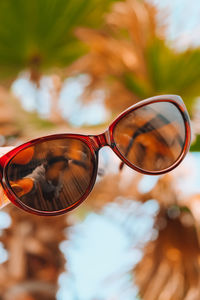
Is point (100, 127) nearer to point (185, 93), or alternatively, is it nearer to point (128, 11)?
point (185, 93)

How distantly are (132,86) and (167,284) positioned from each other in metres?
0.66

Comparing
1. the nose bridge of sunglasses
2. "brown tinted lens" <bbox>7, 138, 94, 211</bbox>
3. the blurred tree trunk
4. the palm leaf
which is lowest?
"brown tinted lens" <bbox>7, 138, 94, 211</bbox>

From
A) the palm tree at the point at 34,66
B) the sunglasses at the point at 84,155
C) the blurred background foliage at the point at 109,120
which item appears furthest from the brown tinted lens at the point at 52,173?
the palm tree at the point at 34,66

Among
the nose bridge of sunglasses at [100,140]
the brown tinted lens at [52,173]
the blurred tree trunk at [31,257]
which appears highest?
the blurred tree trunk at [31,257]

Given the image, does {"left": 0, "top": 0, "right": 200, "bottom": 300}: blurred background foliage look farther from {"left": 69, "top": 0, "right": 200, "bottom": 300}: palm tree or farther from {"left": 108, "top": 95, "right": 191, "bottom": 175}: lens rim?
{"left": 108, "top": 95, "right": 191, "bottom": 175}: lens rim

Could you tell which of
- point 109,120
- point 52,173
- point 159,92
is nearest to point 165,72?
point 159,92

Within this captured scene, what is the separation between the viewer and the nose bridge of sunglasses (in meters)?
0.39

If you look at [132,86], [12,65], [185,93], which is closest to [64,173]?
[132,86]

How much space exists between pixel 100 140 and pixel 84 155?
0.03 m

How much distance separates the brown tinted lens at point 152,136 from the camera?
0.40m

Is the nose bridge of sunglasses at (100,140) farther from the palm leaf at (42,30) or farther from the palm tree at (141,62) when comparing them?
the palm leaf at (42,30)

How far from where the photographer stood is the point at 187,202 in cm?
101

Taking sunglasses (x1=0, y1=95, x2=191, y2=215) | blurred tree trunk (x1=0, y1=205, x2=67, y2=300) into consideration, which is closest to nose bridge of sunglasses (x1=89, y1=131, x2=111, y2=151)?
sunglasses (x1=0, y1=95, x2=191, y2=215)

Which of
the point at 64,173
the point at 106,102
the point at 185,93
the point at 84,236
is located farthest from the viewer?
the point at 84,236
